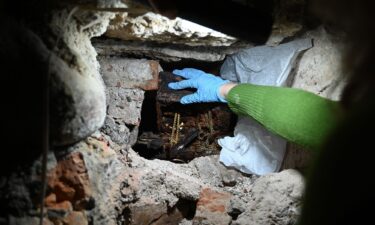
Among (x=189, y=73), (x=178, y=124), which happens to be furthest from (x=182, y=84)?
(x=178, y=124)

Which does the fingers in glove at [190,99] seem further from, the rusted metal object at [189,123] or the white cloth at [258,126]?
the white cloth at [258,126]

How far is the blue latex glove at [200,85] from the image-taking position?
2.03 m

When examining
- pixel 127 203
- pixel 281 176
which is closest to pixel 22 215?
pixel 127 203

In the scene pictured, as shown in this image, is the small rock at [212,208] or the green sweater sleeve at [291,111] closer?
the green sweater sleeve at [291,111]

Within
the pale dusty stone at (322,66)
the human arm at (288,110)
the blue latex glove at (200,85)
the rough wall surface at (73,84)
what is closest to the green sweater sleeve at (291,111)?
the human arm at (288,110)

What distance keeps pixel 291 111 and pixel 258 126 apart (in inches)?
18.6

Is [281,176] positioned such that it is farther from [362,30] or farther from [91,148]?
[362,30]

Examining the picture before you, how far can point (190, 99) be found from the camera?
2057mm

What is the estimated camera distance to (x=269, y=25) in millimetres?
1021

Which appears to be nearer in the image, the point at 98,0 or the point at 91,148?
the point at 98,0

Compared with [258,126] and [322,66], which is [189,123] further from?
[322,66]

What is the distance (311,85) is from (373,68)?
1.07 meters

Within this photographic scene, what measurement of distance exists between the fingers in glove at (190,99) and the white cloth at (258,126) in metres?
0.31

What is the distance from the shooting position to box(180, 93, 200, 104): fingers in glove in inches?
80.7
